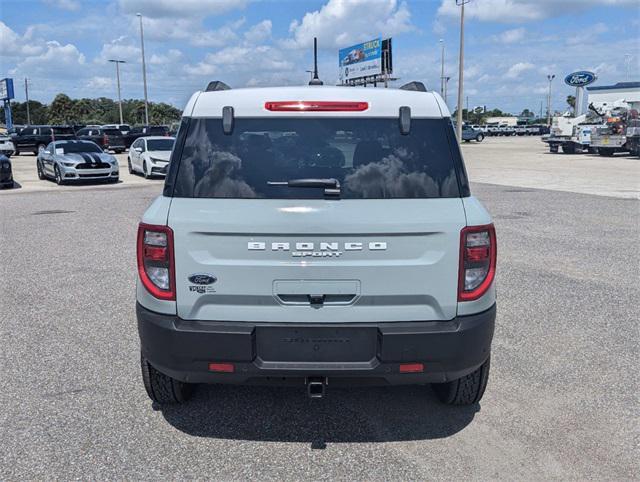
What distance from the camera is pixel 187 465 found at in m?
→ 3.21

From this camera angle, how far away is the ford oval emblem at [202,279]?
3.11 meters

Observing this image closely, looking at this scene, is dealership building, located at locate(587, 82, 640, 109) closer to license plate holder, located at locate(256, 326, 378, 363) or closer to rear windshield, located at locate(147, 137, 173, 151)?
rear windshield, located at locate(147, 137, 173, 151)

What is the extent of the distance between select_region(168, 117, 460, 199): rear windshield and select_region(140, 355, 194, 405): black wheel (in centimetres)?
117

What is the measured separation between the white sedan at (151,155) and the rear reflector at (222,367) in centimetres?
1886

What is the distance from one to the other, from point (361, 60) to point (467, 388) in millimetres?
61251

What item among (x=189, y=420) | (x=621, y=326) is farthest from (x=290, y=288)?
(x=621, y=326)

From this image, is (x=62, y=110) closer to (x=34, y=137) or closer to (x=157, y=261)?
(x=34, y=137)

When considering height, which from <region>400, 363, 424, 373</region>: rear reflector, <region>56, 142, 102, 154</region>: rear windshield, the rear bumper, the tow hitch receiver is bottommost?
the tow hitch receiver

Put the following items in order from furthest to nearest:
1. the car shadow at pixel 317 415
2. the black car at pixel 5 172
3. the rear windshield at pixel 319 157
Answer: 1. the black car at pixel 5 172
2. the car shadow at pixel 317 415
3. the rear windshield at pixel 319 157

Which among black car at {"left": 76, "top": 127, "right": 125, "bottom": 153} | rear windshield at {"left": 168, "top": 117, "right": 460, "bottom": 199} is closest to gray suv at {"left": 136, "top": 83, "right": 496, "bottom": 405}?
rear windshield at {"left": 168, "top": 117, "right": 460, "bottom": 199}

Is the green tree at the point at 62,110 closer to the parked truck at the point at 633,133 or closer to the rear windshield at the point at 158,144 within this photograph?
the rear windshield at the point at 158,144

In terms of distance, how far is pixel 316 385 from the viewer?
3.16 m

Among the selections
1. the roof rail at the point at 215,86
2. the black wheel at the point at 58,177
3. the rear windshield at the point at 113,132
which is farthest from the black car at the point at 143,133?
the roof rail at the point at 215,86

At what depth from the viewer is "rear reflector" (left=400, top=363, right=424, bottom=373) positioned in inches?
123
